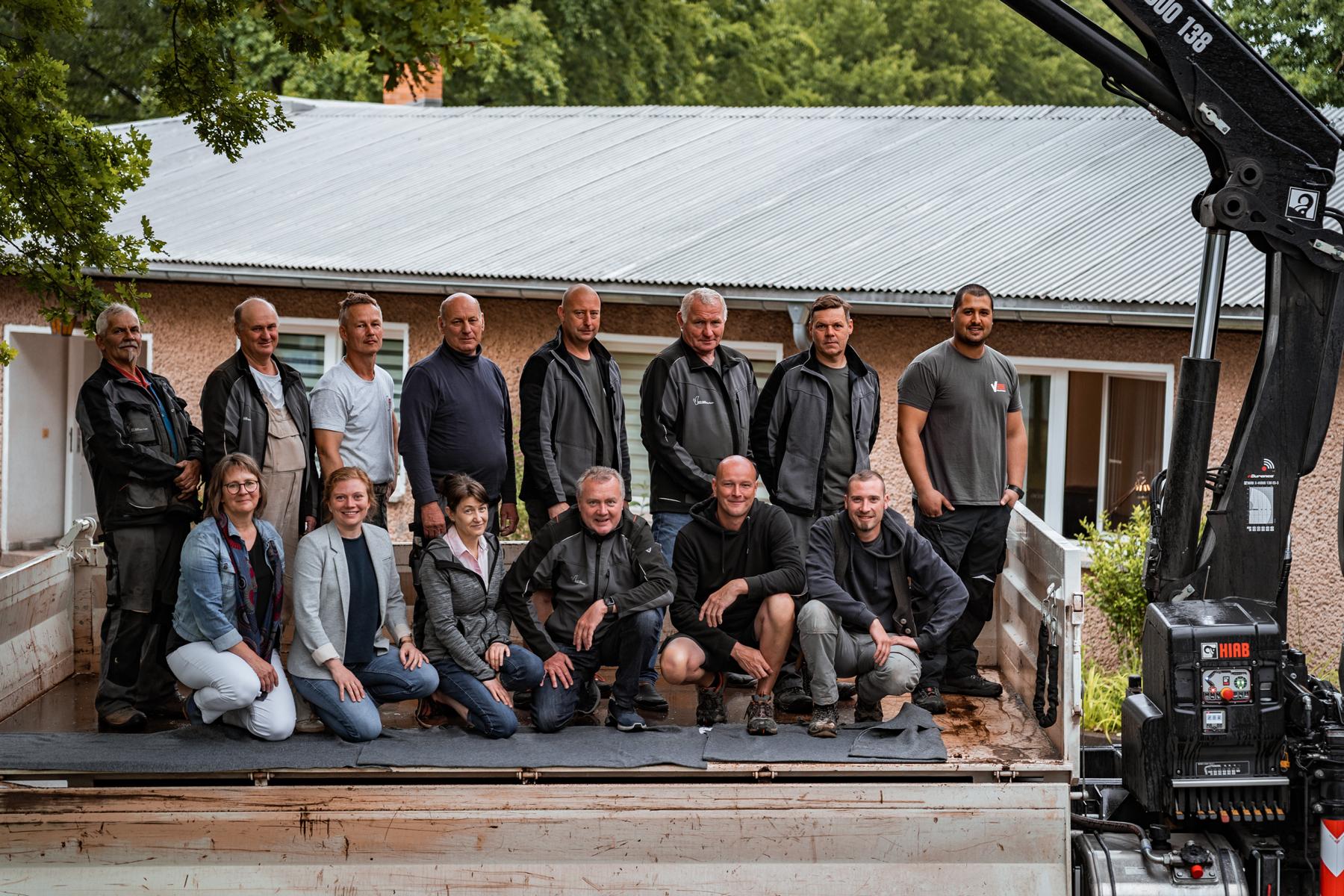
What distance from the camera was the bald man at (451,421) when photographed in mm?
6453

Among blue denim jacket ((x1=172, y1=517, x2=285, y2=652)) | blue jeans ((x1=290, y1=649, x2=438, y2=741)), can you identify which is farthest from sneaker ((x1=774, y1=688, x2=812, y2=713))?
blue denim jacket ((x1=172, y1=517, x2=285, y2=652))

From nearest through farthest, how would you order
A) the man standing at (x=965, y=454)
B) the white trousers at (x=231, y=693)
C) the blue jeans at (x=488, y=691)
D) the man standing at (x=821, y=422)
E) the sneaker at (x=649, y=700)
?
the white trousers at (x=231, y=693), the blue jeans at (x=488, y=691), the sneaker at (x=649, y=700), the man standing at (x=965, y=454), the man standing at (x=821, y=422)

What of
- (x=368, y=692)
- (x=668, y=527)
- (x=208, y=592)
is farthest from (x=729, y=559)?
(x=208, y=592)

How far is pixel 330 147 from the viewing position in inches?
631

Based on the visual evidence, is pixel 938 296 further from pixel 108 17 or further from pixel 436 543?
pixel 108 17

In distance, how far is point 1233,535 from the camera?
Answer: 17.9 ft

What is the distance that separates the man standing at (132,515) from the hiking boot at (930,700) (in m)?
3.17

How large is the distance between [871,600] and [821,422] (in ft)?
3.05

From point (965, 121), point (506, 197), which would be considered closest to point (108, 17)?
point (506, 197)

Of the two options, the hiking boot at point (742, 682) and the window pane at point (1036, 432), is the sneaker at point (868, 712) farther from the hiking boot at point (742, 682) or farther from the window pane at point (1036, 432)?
the window pane at point (1036, 432)

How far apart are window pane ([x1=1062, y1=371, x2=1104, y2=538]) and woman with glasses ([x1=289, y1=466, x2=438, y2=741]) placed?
6.41m

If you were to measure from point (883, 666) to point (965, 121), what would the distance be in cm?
976

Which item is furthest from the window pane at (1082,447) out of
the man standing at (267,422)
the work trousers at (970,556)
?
the man standing at (267,422)

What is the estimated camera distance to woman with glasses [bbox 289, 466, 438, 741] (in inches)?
224
